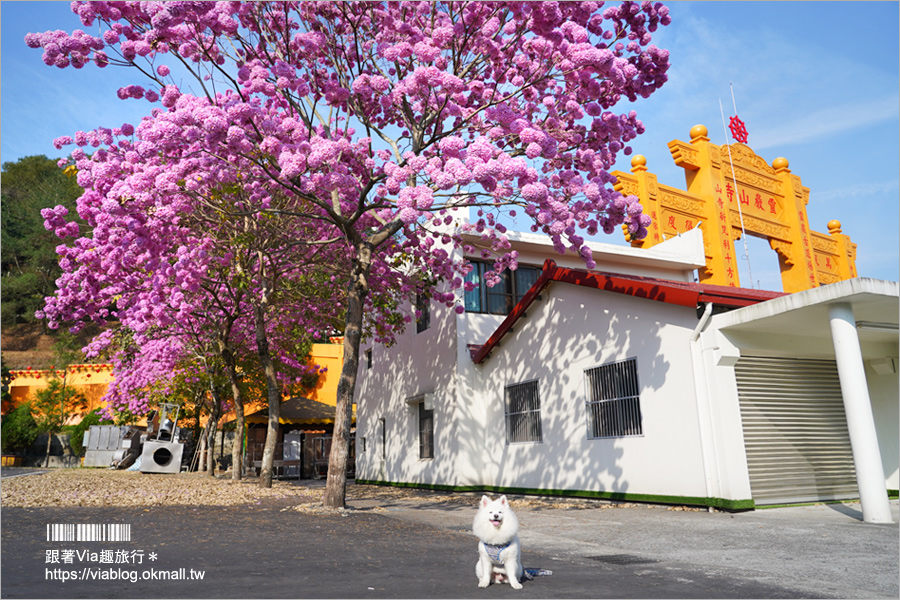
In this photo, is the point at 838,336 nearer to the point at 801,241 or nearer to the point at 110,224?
the point at 110,224

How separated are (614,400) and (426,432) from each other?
663 centimetres

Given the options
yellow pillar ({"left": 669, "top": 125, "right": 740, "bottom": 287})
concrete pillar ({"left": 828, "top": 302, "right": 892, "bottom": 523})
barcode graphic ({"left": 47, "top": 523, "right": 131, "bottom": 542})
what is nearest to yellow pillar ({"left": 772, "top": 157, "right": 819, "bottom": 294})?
yellow pillar ({"left": 669, "top": 125, "right": 740, "bottom": 287})

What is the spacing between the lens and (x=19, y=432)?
3203cm

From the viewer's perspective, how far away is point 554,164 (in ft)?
32.6

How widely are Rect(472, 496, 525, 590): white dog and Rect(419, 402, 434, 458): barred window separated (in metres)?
11.8

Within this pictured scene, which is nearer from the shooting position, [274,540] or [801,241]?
[274,540]

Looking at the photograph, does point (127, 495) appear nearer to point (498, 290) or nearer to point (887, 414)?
point (498, 290)

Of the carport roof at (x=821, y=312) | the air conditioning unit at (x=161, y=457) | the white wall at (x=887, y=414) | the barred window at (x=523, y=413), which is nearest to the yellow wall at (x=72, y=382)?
the air conditioning unit at (x=161, y=457)

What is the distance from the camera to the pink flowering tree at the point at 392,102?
7914 millimetres

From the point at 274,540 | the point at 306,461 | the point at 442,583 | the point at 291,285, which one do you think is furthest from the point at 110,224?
the point at 306,461

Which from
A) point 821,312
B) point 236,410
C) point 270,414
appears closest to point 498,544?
point 821,312

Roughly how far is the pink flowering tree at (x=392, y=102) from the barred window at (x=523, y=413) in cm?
426

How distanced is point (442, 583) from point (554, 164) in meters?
7.24

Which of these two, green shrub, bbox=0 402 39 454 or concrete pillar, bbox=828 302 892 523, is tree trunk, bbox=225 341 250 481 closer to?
concrete pillar, bbox=828 302 892 523
